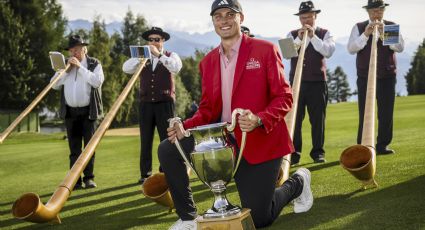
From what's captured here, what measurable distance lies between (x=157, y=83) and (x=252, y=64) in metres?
3.99

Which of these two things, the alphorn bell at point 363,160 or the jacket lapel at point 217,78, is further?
the alphorn bell at point 363,160

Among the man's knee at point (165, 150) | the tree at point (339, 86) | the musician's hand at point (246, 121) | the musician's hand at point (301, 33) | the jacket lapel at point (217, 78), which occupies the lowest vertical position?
the tree at point (339, 86)

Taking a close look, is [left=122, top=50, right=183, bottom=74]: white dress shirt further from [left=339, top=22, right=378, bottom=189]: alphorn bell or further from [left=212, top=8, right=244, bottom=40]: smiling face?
[left=212, top=8, right=244, bottom=40]: smiling face

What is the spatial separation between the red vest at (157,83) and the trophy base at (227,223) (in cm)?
464

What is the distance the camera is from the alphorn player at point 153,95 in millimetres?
8359

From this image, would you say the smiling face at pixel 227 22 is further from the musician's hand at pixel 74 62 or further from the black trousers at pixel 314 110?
the black trousers at pixel 314 110

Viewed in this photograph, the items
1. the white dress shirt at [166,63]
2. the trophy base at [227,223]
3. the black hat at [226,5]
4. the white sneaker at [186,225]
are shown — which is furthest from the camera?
the white dress shirt at [166,63]

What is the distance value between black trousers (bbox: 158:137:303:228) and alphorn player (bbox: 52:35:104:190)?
3.89 metres

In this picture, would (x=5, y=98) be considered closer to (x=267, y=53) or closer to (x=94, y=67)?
(x=94, y=67)

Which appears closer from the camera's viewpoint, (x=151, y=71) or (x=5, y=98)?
(x=151, y=71)

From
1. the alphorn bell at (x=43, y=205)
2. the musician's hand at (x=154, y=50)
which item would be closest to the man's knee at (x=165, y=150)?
the alphorn bell at (x=43, y=205)

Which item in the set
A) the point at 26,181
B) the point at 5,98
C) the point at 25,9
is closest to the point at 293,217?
the point at 26,181

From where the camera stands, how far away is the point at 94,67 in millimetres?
8523

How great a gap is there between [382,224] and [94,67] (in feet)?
17.9
